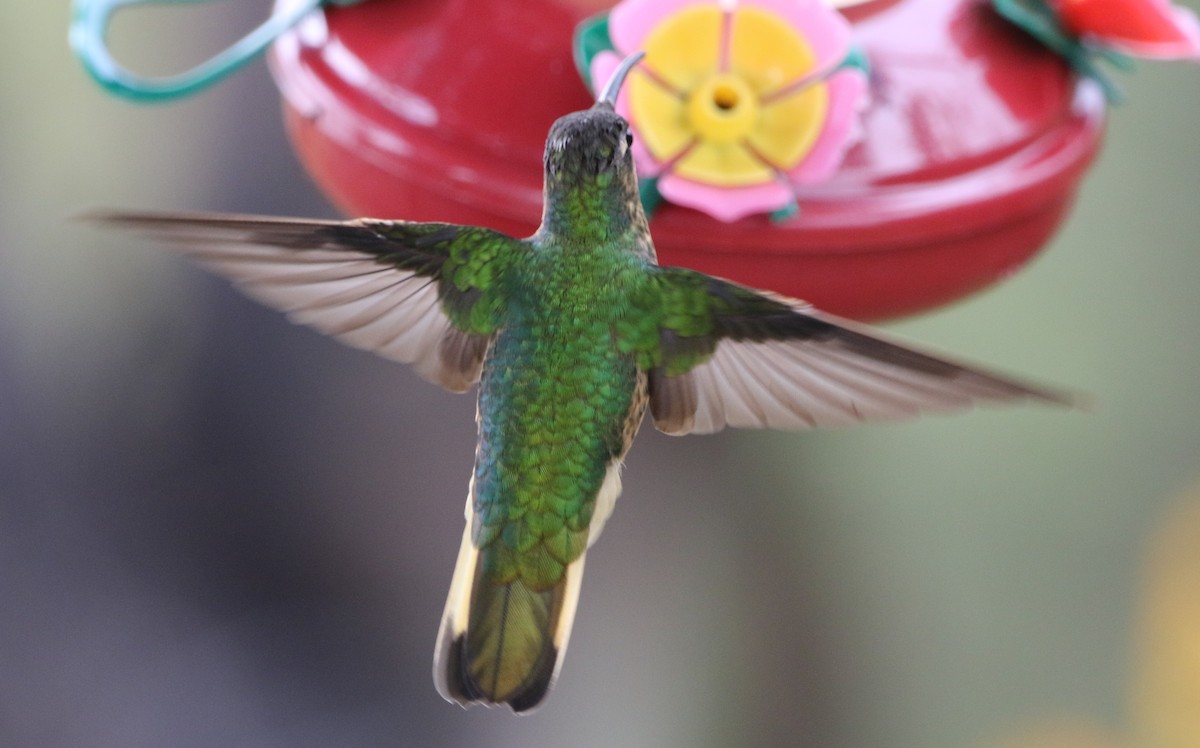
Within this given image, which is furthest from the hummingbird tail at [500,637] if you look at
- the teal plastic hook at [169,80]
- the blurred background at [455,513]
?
the blurred background at [455,513]

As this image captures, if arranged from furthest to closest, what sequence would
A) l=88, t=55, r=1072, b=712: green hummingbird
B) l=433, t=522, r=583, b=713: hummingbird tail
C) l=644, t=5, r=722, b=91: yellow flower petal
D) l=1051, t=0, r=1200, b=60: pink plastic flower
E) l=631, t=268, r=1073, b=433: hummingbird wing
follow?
l=1051, t=0, r=1200, b=60: pink plastic flower → l=644, t=5, r=722, b=91: yellow flower petal → l=433, t=522, r=583, b=713: hummingbird tail → l=88, t=55, r=1072, b=712: green hummingbird → l=631, t=268, r=1073, b=433: hummingbird wing

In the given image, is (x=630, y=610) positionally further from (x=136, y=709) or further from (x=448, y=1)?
(x=448, y=1)

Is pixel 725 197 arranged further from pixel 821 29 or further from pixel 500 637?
pixel 500 637

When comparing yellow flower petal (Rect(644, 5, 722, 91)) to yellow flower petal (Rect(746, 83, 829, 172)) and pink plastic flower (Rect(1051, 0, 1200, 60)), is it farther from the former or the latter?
pink plastic flower (Rect(1051, 0, 1200, 60))

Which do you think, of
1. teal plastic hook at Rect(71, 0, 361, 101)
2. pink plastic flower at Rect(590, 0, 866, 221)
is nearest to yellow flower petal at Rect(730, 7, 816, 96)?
pink plastic flower at Rect(590, 0, 866, 221)

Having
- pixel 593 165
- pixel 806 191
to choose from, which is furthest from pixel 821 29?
pixel 593 165

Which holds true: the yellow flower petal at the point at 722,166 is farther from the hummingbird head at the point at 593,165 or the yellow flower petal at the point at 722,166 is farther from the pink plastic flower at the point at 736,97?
the hummingbird head at the point at 593,165
